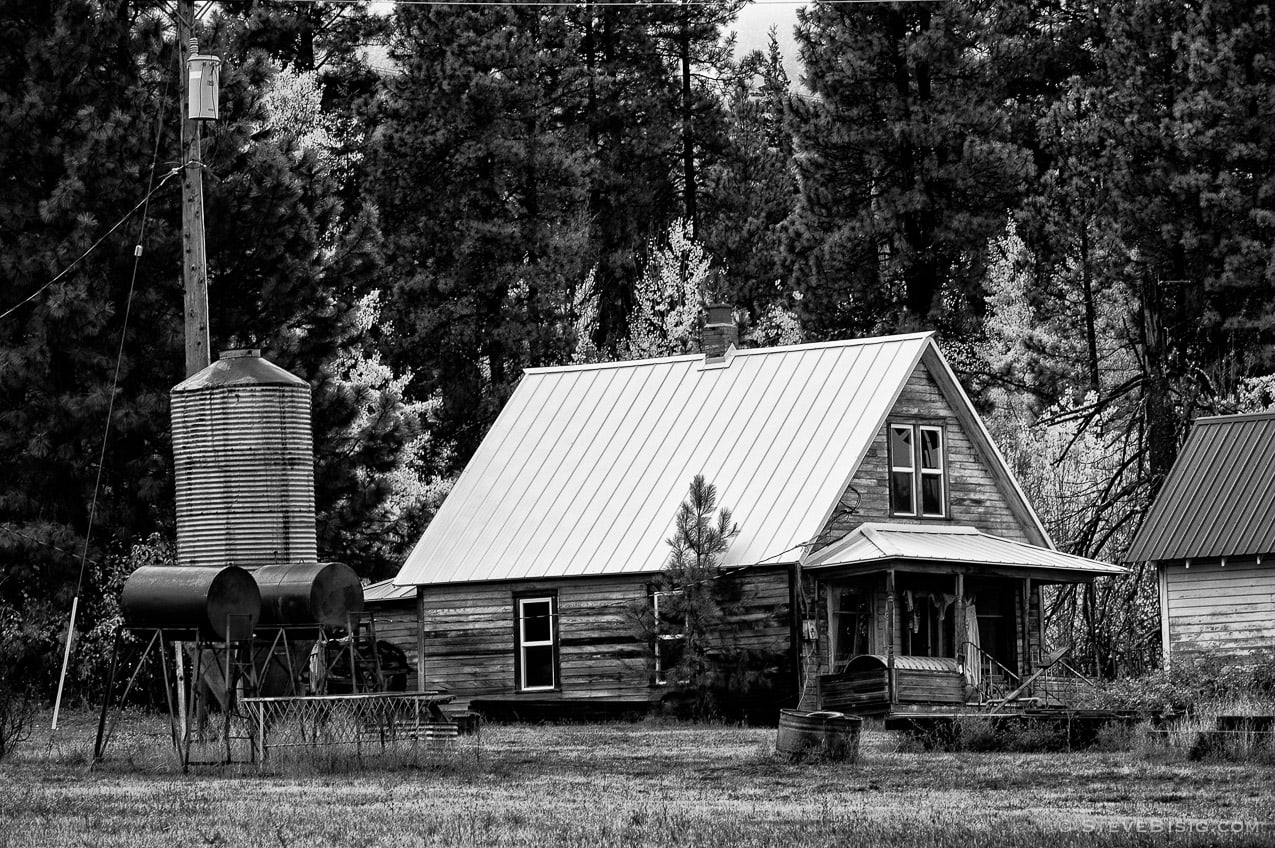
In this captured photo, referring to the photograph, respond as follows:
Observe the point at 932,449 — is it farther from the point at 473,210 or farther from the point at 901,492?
the point at 473,210

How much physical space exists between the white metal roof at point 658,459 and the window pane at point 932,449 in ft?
4.70

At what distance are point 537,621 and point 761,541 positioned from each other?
4.65 m

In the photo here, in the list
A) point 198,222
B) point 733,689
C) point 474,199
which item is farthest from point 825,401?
point 474,199

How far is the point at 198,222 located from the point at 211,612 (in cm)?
906

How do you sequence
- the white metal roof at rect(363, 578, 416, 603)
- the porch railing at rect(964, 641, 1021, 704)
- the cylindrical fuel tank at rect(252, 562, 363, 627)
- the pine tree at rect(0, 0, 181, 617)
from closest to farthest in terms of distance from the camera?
1. the cylindrical fuel tank at rect(252, 562, 363, 627)
2. the porch railing at rect(964, 641, 1021, 704)
3. the pine tree at rect(0, 0, 181, 617)
4. the white metal roof at rect(363, 578, 416, 603)

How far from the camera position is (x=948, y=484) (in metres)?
35.2

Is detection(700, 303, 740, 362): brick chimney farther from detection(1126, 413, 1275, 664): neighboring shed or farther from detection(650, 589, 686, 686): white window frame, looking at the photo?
detection(1126, 413, 1275, 664): neighboring shed

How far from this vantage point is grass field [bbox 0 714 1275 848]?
14.6 metres

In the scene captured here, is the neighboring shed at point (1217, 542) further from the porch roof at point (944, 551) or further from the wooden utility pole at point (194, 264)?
the wooden utility pole at point (194, 264)

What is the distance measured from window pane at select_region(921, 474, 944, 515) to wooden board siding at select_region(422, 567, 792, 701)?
3.65 metres

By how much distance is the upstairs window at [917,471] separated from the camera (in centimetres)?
3444

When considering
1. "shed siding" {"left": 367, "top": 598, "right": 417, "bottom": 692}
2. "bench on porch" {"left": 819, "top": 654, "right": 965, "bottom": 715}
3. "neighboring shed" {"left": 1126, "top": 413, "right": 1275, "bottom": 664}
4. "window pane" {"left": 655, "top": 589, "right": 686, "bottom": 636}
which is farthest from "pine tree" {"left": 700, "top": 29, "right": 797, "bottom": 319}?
"bench on porch" {"left": 819, "top": 654, "right": 965, "bottom": 715}

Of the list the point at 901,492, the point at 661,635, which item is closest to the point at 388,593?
the point at 661,635

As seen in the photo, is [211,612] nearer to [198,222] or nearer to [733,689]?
[198,222]
